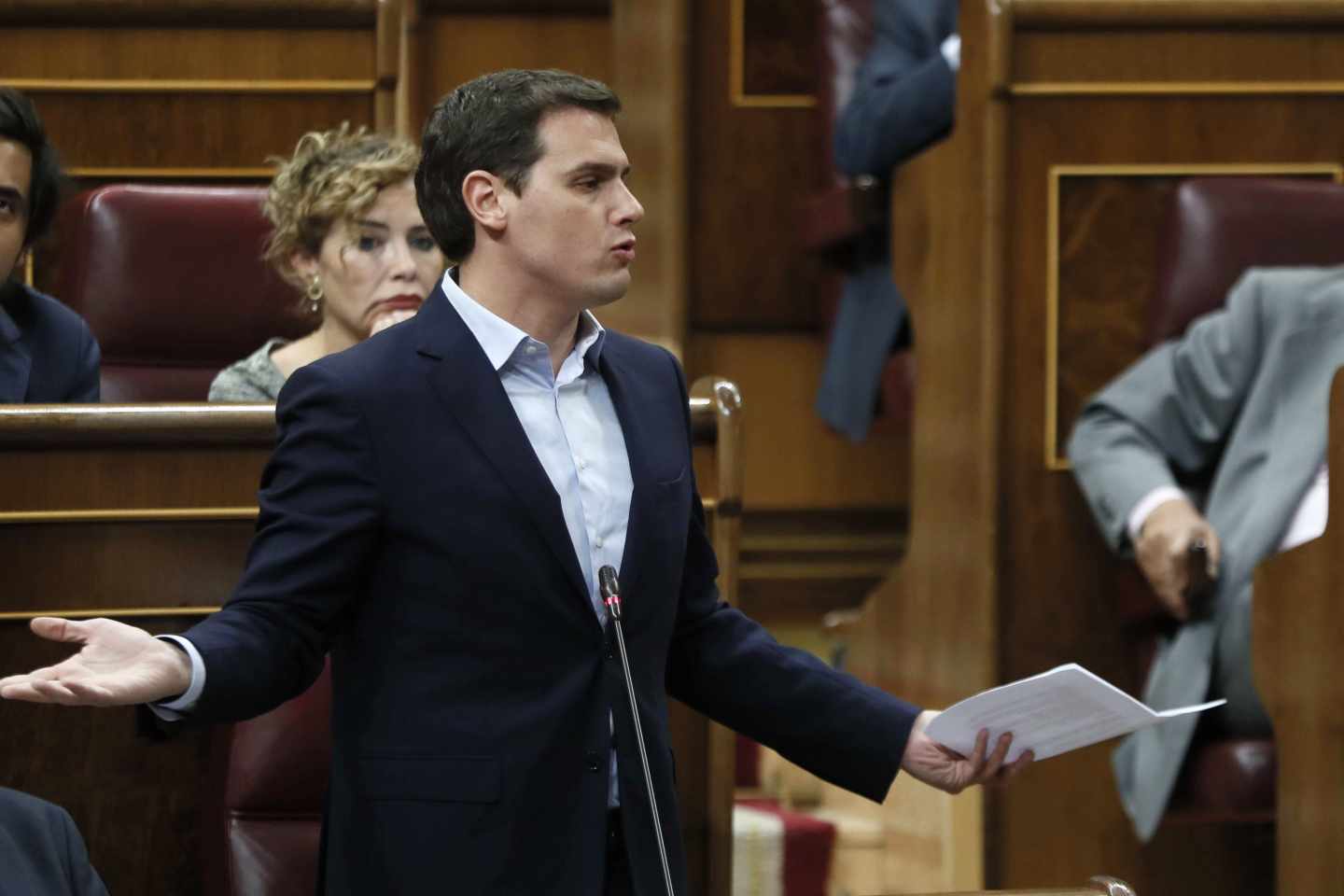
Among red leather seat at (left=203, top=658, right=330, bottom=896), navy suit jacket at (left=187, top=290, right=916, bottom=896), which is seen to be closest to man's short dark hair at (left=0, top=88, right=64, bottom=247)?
red leather seat at (left=203, top=658, right=330, bottom=896)

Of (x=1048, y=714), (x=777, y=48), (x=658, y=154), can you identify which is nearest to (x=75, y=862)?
(x=1048, y=714)

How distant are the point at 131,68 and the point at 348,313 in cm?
35

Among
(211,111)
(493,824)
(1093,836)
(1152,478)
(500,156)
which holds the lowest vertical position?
(1093,836)

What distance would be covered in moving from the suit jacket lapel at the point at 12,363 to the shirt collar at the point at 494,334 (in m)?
0.46

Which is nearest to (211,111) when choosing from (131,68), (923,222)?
(131,68)

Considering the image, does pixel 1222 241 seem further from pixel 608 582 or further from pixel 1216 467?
pixel 608 582

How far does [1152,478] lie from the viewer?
116 centimetres

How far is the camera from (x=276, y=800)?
2.87 feet

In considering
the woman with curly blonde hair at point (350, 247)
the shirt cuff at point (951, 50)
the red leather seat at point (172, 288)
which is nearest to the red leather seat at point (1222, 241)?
the shirt cuff at point (951, 50)

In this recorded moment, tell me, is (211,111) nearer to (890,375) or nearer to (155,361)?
(155,361)

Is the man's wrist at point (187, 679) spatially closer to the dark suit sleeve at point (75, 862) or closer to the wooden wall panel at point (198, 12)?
the dark suit sleeve at point (75, 862)

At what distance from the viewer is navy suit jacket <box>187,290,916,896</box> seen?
0.67m

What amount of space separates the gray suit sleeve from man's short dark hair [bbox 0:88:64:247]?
63 cm

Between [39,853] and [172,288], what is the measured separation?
68 cm
